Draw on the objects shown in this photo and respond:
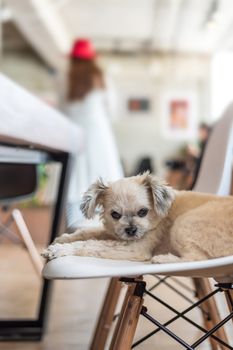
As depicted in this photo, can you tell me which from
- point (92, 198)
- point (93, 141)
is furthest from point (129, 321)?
point (93, 141)

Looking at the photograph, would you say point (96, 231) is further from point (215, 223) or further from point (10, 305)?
point (10, 305)

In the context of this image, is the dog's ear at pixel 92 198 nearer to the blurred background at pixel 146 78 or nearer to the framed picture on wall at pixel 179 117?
the blurred background at pixel 146 78

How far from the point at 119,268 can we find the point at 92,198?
0.19 m

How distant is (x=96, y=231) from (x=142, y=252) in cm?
13

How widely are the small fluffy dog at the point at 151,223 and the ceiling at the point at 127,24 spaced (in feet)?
13.7

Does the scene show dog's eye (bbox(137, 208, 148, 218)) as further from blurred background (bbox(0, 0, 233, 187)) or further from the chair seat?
blurred background (bbox(0, 0, 233, 187))

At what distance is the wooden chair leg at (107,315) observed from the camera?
3.54 ft

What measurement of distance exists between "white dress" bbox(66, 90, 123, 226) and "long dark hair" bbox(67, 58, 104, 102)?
0.04 meters

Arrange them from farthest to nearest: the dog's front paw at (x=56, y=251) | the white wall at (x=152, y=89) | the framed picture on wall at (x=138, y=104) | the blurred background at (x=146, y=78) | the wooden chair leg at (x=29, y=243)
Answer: the framed picture on wall at (x=138, y=104), the white wall at (x=152, y=89), the blurred background at (x=146, y=78), the wooden chair leg at (x=29, y=243), the dog's front paw at (x=56, y=251)

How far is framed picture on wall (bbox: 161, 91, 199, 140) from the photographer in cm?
702

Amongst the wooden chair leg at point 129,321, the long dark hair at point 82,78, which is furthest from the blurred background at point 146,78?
the wooden chair leg at point 129,321

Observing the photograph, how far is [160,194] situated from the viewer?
2.38 feet

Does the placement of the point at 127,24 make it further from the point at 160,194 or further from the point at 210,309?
the point at 160,194

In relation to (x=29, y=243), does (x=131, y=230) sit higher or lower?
higher
